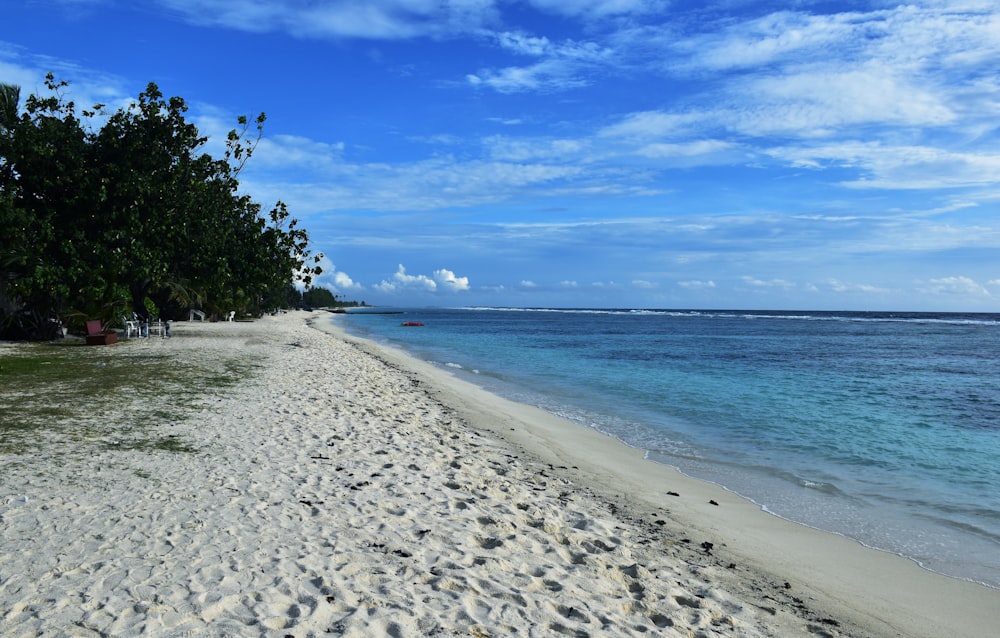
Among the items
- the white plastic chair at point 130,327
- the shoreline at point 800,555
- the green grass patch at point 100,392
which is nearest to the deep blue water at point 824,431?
the shoreline at point 800,555

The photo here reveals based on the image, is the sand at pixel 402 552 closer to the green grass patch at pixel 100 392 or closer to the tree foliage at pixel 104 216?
the green grass patch at pixel 100 392

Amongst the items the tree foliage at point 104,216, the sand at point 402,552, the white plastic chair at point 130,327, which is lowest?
the sand at point 402,552

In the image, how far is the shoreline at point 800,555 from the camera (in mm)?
5020

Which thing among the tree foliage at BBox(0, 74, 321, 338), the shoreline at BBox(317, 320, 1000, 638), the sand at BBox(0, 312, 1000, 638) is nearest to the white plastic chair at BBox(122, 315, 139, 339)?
the tree foliage at BBox(0, 74, 321, 338)

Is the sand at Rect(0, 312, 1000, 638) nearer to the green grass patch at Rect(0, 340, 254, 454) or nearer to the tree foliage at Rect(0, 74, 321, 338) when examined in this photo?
the green grass patch at Rect(0, 340, 254, 454)

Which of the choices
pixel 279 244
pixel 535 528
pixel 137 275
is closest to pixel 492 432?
pixel 535 528

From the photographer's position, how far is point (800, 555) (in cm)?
625

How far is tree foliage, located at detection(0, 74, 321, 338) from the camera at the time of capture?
20.8 meters

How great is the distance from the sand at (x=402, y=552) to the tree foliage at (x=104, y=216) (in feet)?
50.8

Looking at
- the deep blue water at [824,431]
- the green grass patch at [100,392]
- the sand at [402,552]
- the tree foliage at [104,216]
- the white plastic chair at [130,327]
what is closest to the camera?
the sand at [402,552]

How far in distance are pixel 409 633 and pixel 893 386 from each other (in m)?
23.9

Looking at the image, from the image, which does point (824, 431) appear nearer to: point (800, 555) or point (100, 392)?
point (800, 555)

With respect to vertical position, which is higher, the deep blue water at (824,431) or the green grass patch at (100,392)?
the green grass patch at (100,392)

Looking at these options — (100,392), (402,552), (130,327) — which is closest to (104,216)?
(130,327)
